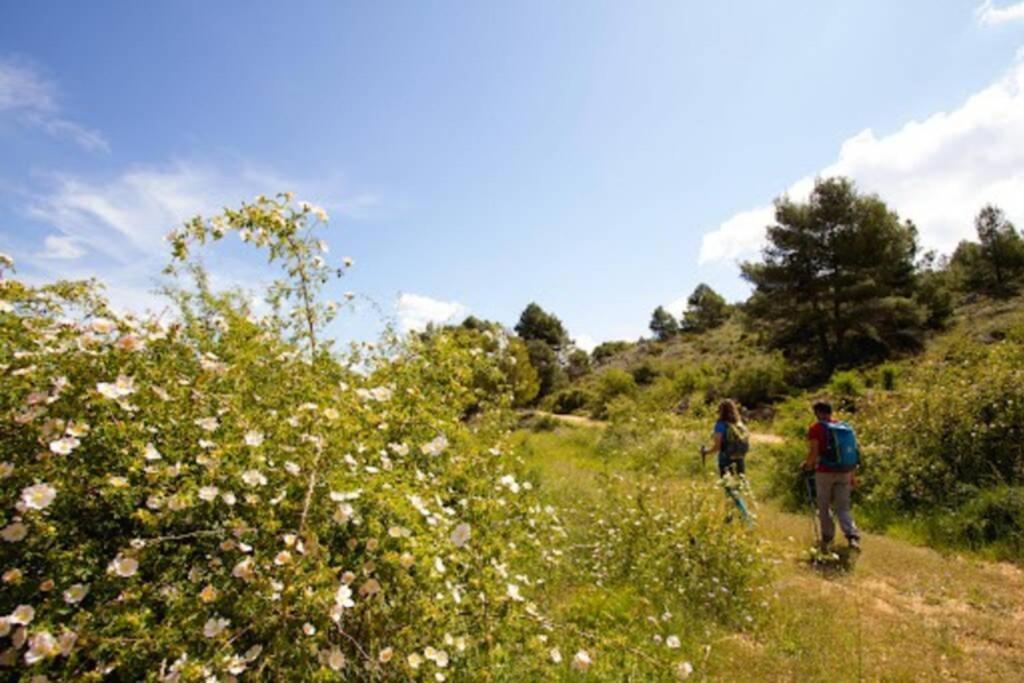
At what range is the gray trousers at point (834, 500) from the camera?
265 inches

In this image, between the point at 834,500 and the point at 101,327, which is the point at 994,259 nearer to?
the point at 834,500

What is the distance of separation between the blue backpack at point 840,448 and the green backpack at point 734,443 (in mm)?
1093

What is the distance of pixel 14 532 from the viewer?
6.01 feet

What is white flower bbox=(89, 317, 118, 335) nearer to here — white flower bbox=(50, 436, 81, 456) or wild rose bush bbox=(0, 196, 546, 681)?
wild rose bush bbox=(0, 196, 546, 681)

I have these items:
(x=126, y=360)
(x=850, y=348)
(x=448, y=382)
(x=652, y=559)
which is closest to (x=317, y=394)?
(x=126, y=360)

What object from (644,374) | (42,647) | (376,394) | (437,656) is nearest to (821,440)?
(376,394)

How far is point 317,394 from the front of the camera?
9.13ft

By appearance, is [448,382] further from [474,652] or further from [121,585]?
[121,585]

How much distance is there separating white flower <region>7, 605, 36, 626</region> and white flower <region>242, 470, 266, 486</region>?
64cm

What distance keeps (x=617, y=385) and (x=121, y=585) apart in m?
30.9

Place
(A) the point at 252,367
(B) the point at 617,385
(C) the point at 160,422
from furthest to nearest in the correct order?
(B) the point at 617,385, (A) the point at 252,367, (C) the point at 160,422

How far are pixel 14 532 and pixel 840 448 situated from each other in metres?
6.97

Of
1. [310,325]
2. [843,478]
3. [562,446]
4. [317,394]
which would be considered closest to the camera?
[317,394]

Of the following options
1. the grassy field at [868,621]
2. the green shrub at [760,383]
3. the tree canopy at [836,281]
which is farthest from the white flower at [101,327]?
the tree canopy at [836,281]
